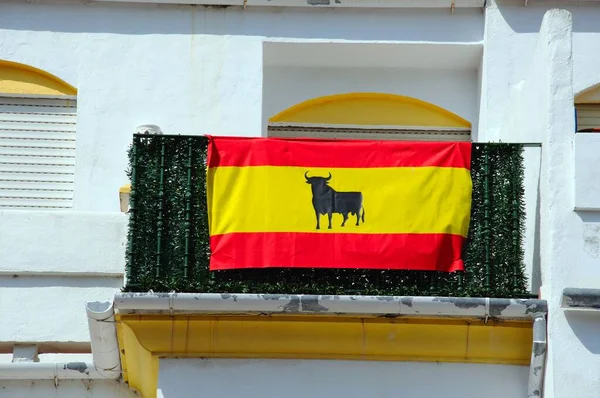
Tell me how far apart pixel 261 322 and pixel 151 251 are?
1257 mm

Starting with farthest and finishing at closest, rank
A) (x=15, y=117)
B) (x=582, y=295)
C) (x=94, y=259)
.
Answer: (x=15, y=117) → (x=94, y=259) → (x=582, y=295)

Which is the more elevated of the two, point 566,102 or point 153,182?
point 566,102

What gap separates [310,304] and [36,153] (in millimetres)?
4554

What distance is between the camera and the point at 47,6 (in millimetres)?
17438

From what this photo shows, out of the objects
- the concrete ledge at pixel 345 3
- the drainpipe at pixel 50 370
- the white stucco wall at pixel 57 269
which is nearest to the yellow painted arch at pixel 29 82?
the concrete ledge at pixel 345 3

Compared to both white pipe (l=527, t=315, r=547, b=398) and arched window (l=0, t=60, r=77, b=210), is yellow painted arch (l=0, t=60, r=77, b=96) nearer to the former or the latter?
arched window (l=0, t=60, r=77, b=210)

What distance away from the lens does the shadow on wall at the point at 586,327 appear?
1395 cm

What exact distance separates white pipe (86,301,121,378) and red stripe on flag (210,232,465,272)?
1.12m

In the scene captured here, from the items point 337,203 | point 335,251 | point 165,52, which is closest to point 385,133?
point 165,52

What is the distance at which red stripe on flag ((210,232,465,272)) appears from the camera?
1426 centimetres

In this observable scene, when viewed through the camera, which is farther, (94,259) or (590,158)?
(94,259)

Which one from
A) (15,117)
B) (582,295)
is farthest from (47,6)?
(582,295)

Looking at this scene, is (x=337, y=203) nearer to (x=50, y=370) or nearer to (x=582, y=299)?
(x=582, y=299)

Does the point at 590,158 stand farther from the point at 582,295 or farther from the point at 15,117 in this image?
the point at 15,117
